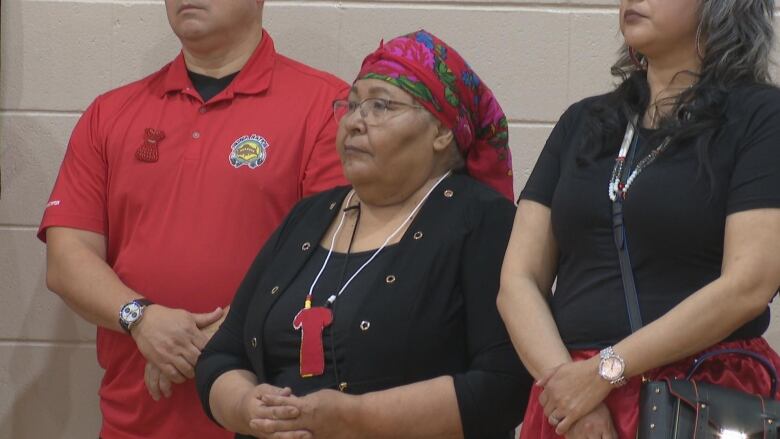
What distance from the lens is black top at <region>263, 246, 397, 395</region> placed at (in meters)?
2.38

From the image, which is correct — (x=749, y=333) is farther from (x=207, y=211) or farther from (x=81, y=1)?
(x=81, y=1)

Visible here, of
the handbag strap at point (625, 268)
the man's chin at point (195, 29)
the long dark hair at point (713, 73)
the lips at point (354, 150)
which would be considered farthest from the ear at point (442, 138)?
the man's chin at point (195, 29)

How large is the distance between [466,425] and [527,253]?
32cm

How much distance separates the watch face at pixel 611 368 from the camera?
2.08 m

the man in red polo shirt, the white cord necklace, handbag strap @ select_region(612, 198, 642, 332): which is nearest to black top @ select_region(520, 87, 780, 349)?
handbag strap @ select_region(612, 198, 642, 332)

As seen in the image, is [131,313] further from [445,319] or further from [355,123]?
[445,319]

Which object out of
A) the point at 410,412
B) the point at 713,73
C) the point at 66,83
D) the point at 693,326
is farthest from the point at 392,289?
the point at 66,83

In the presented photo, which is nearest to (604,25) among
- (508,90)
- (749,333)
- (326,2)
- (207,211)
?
(508,90)

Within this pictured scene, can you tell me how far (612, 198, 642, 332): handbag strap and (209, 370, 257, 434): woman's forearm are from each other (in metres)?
0.72

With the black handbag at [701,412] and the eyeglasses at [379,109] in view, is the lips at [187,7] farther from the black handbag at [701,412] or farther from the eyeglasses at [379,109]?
the black handbag at [701,412]

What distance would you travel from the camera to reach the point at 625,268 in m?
2.17

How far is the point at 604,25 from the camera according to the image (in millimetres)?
3383

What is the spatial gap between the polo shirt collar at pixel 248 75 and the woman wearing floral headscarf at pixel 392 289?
0.47m

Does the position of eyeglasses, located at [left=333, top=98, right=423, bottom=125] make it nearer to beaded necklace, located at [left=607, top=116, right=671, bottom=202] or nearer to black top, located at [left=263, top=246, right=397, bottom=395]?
black top, located at [left=263, top=246, right=397, bottom=395]
